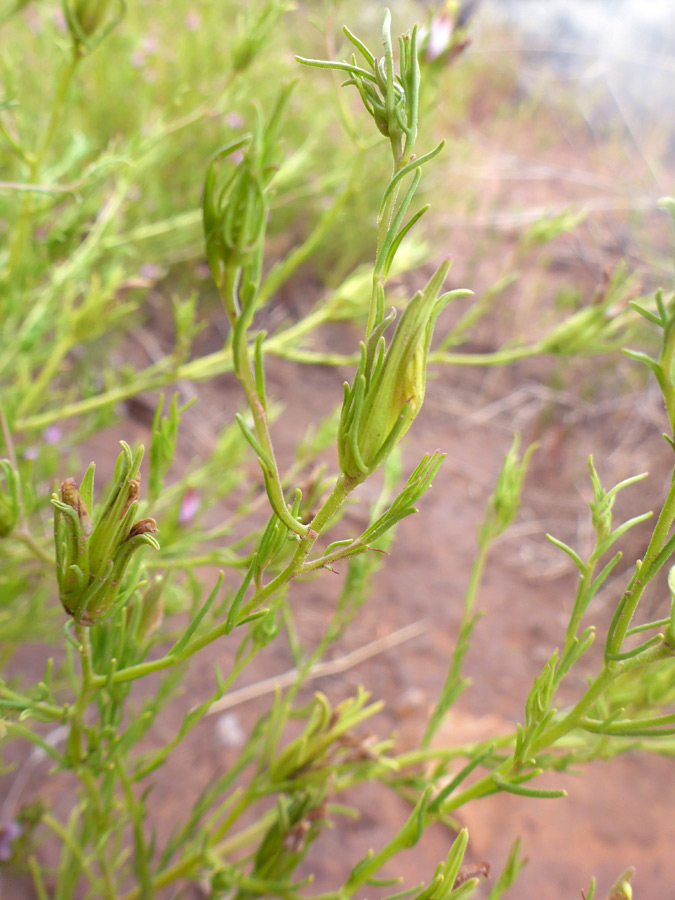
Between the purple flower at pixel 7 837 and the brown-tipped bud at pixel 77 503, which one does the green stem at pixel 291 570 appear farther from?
the purple flower at pixel 7 837

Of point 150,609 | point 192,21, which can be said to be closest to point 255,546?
point 150,609

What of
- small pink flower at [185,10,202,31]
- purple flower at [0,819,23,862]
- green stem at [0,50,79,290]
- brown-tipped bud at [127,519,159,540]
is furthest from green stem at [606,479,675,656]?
small pink flower at [185,10,202,31]

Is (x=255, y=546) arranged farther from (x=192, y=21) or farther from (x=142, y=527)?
(x=192, y=21)

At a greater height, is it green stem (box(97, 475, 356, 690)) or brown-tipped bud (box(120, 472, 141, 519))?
brown-tipped bud (box(120, 472, 141, 519))

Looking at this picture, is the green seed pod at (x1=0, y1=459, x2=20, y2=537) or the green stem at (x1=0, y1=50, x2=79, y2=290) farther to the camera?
the green stem at (x1=0, y1=50, x2=79, y2=290)

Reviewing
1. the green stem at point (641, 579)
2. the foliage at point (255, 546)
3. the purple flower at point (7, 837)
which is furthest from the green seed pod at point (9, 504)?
the purple flower at point (7, 837)

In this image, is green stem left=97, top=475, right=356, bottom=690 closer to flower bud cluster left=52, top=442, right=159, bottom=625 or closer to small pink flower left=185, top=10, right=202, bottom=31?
flower bud cluster left=52, top=442, right=159, bottom=625

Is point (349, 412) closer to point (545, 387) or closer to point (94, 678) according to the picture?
point (94, 678)
